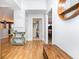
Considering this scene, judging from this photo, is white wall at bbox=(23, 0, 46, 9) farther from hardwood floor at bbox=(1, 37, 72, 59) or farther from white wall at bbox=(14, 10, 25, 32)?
hardwood floor at bbox=(1, 37, 72, 59)

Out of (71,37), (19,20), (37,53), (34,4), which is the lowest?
(37,53)

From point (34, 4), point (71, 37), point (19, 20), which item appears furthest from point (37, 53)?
point (34, 4)

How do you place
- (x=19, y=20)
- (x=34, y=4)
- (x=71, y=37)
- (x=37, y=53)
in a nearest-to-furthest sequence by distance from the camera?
(x=71, y=37) < (x=37, y=53) < (x=19, y=20) < (x=34, y=4)

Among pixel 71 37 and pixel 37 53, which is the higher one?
pixel 71 37

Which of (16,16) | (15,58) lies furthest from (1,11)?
(15,58)

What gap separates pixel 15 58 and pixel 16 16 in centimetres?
590

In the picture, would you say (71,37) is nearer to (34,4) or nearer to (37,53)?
(37,53)

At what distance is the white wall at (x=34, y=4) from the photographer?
12.0m

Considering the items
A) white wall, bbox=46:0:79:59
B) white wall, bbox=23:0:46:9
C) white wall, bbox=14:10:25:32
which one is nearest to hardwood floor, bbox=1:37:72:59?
white wall, bbox=46:0:79:59

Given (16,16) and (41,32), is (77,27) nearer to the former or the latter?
(16,16)

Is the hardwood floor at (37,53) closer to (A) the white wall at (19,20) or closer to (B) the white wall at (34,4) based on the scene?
(A) the white wall at (19,20)

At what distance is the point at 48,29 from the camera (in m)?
11.2

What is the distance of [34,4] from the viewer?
39.3ft

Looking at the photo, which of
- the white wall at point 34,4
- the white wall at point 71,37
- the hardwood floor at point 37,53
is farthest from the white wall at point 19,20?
the white wall at point 71,37
